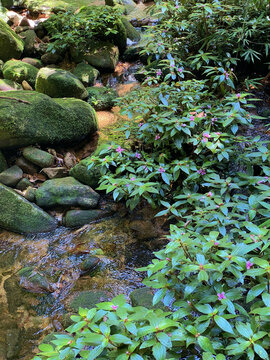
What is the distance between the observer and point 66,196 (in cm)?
431

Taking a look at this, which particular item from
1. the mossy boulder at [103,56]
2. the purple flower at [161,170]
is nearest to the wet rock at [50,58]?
the mossy boulder at [103,56]

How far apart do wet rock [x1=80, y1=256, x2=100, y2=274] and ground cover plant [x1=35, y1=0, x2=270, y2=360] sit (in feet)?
2.66

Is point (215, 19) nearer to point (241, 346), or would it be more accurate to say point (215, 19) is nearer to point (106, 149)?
point (106, 149)

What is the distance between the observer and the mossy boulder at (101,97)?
20.2 feet

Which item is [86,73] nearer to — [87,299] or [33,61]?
[33,61]

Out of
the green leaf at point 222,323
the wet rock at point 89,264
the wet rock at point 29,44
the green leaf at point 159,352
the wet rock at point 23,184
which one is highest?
the wet rock at point 29,44

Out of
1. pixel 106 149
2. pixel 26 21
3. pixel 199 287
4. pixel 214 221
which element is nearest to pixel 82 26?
pixel 26 21

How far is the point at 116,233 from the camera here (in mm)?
3975

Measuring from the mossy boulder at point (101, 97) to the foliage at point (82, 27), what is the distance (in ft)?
5.44

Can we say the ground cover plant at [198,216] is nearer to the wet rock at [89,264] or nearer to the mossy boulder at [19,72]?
the wet rock at [89,264]

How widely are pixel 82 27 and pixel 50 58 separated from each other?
1.21 meters

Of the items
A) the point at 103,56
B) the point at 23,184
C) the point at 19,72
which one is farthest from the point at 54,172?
the point at 103,56

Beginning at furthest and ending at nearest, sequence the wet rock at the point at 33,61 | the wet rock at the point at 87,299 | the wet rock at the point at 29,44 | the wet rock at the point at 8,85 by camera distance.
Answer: the wet rock at the point at 29,44, the wet rock at the point at 33,61, the wet rock at the point at 8,85, the wet rock at the point at 87,299

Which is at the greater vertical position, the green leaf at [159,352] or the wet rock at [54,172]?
the green leaf at [159,352]
